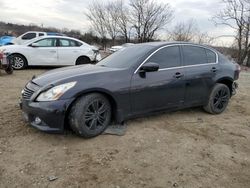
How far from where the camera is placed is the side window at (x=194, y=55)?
522 centimetres

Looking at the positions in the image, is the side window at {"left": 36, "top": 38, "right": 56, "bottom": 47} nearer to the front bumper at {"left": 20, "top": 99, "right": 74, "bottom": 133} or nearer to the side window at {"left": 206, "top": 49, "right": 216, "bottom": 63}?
the side window at {"left": 206, "top": 49, "right": 216, "bottom": 63}

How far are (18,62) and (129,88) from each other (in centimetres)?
759

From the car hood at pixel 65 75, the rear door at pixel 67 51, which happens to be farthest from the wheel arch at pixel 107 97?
the rear door at pixel 67 51

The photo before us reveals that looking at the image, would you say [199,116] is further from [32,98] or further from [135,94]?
[32,98]

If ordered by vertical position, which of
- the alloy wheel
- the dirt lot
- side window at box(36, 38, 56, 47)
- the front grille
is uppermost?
side window at box(36, 38, 56, 47)

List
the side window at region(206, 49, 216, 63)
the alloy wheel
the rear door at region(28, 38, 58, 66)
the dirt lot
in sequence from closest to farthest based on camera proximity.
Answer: the dirt lot < the alloy wheel < the side window at region(206, 49, 216, 63) < the rear door at region(28, 38, 58, 66)

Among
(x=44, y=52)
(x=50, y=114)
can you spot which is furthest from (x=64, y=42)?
(x=50, y=114)

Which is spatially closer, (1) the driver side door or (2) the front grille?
(2) the front grille

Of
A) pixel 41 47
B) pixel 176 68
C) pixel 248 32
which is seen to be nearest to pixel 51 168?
pixel 176 68

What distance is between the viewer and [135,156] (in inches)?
145

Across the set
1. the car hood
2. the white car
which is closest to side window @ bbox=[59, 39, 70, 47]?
the white car

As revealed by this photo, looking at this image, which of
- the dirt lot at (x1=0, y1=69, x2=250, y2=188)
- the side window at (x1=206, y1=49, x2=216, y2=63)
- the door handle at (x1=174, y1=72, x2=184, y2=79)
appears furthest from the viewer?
the side window at (x1=206, y1=49, x2=216, y2=63)

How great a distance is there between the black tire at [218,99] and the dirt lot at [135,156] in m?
0.52

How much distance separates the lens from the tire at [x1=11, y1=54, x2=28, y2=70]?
1058 centimetres
